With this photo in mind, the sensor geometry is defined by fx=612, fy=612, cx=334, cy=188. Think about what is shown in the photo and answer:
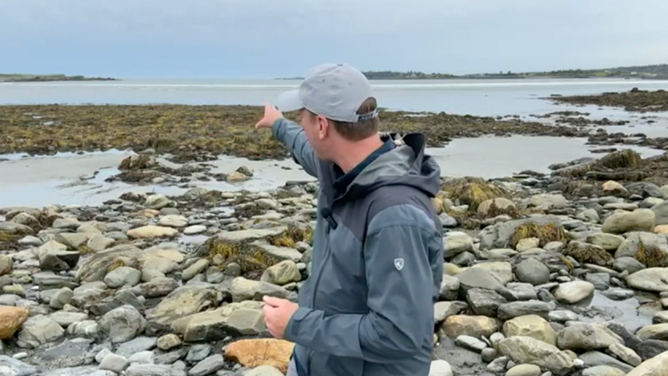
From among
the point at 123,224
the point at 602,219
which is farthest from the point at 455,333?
the point at 123,224

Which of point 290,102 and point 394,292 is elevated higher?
point 290,102

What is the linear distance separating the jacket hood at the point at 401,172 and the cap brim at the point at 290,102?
361 millimetres

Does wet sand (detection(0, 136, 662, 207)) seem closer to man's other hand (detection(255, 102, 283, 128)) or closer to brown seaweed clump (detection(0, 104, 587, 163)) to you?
brown seaweed clump (detection(0, 104, 587, 163))

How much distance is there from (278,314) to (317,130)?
0.65m

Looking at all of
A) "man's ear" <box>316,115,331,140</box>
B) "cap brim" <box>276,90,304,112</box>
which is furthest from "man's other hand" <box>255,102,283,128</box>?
"man's ear" <box>316,115,331,140</box>

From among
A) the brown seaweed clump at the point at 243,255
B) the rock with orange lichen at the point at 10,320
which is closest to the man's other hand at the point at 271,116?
the rock with orange lichen at the point at 10,320

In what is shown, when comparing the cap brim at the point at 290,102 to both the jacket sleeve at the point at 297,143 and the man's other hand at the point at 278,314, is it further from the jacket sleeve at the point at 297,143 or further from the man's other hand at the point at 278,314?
the man's other hand at the point at 278,314

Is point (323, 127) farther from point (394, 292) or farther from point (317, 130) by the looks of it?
point (394, 292)

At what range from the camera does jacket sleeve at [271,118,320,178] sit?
2979 mm

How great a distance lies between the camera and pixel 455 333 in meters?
4.89

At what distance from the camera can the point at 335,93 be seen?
2041 millimetres

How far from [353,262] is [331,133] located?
0.44m

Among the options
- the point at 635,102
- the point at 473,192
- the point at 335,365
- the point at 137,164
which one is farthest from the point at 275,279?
A: the point at 635,102

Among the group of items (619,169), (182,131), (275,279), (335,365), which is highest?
(335,365)
